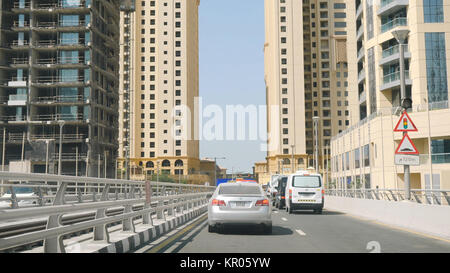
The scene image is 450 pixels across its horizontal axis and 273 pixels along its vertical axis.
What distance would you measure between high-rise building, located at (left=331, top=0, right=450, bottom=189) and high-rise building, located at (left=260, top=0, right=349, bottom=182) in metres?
49.1

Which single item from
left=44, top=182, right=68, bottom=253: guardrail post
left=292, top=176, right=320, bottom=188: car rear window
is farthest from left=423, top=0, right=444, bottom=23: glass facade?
left=44, top=182, right=68, bottom=253: guardrail post

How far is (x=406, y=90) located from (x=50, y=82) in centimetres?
4706

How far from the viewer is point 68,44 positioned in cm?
6856

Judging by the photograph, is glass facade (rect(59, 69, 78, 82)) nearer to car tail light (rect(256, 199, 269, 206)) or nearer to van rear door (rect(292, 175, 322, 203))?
van rear door (rect(292, 175, 322, 203))

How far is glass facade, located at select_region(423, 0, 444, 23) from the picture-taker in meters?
50.6

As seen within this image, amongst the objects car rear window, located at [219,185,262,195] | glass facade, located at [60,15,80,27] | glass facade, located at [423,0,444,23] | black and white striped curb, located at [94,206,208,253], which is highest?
glass facade, located at [60,15,80,27]

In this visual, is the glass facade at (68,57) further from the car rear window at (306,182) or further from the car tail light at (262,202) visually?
the car tail light at (262,202)

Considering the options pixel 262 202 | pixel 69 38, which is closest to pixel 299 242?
pixel 262 202

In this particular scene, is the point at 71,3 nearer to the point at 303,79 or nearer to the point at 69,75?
the point at 69,75

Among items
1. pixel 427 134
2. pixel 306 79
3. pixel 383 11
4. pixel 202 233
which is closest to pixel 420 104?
pixel 427 134

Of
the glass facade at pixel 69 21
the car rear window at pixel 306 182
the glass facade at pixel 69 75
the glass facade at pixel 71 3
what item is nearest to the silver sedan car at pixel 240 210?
the car rear window at pixel 306 182

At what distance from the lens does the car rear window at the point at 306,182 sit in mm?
24359
